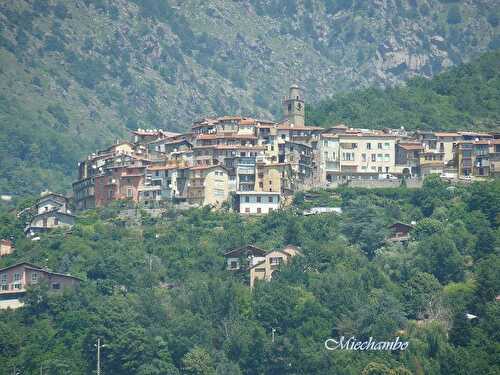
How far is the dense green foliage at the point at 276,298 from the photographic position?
9088cm

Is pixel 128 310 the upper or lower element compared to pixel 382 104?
lower

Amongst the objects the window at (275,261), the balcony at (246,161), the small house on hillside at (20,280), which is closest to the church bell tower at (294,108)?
the balcony at (246,161)

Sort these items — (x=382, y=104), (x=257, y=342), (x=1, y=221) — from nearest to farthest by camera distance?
1. (x=257, y=342)
2. (x=1, y=221)
3. (x=382, y=104)

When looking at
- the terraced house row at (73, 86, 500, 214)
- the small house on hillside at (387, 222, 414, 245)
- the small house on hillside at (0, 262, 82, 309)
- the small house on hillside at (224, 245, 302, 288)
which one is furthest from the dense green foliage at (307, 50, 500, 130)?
the small house on hillside at (0, 262, 82, 309)

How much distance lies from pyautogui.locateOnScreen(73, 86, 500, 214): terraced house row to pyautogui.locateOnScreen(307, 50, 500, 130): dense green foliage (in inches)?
427

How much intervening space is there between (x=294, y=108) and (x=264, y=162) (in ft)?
43.1

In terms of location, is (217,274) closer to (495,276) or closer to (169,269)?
(169,269)

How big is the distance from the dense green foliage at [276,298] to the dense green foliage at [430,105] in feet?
77.4

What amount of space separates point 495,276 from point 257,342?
568 inches

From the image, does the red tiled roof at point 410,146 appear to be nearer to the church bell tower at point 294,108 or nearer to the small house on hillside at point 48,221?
the church bell tower at point 294,108

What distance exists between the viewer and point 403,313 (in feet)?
308

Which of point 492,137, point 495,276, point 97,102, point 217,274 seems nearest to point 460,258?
point 495,276

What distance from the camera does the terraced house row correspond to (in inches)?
4429

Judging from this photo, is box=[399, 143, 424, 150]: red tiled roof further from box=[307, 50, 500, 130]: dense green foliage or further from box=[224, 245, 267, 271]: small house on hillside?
box=[224, 245, 267, 271]: small house on hillside
